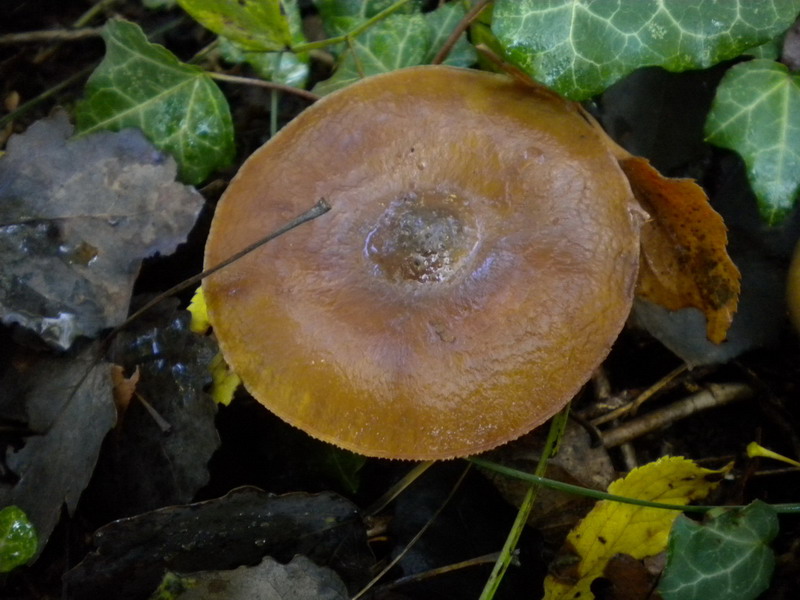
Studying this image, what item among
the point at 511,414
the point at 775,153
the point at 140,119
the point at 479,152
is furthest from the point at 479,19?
the point at 511,414

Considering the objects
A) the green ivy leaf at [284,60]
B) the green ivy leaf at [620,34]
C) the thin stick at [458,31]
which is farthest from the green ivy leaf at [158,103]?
the green ivy leaf at [620,34]

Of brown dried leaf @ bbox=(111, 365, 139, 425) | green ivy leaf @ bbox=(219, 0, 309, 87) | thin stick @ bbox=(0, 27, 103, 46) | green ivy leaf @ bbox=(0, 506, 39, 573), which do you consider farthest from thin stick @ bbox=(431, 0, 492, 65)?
green ivy leaf @ bbox=(0, 506, 39, 573)

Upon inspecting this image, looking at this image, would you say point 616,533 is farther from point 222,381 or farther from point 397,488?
point 222,381

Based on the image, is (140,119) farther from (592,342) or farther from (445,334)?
(592,342)

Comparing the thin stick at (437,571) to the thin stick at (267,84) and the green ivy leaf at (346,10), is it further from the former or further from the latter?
the green ivy leaf at (346,10)

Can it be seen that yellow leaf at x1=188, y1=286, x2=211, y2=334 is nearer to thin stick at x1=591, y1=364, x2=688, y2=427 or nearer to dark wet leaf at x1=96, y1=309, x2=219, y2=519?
dark wet leaf at x1=96, y1=309, x2=219, y2=519

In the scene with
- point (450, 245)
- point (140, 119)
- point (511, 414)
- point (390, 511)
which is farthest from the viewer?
point (140, 119)

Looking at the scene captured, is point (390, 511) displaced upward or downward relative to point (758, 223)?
downward
